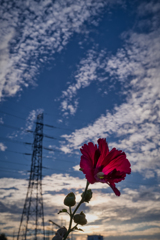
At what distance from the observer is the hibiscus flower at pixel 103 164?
131 centimetres

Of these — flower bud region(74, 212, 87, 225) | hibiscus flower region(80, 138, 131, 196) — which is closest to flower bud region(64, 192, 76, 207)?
flower bud region(74, 212, 87, 225)

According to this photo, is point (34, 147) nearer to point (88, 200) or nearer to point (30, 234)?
point (30, 234)

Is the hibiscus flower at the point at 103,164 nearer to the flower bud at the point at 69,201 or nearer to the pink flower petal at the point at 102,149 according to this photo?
the pink flower petal at the point at 102,149

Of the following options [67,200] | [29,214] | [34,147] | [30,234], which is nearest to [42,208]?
[29,214]

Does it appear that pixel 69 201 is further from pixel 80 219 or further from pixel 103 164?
pixel 103 164

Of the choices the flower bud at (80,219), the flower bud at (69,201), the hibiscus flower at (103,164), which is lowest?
the flower bud at (80,219)

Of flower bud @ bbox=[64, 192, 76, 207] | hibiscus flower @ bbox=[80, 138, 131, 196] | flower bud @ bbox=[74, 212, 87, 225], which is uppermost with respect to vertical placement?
hibiscus flower @ bbox=[80, 138, 131, 196]

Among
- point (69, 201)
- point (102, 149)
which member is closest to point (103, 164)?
point (102, 149)

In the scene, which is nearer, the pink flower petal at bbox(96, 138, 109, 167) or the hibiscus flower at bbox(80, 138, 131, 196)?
the hibiscus flower at bbox(80, 138, 131, 196)

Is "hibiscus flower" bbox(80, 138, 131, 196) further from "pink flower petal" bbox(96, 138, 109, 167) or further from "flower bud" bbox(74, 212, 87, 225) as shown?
"flower bud" bbox(74, 212, 87, 225)

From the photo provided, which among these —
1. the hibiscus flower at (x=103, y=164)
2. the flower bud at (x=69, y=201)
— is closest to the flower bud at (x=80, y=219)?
the flower bud at (x=69, y=201)

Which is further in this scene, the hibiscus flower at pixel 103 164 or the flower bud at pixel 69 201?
the flower bud at pixel 69 201

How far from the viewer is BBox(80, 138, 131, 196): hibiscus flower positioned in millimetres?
1307

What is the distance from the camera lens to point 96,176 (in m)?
1.30
